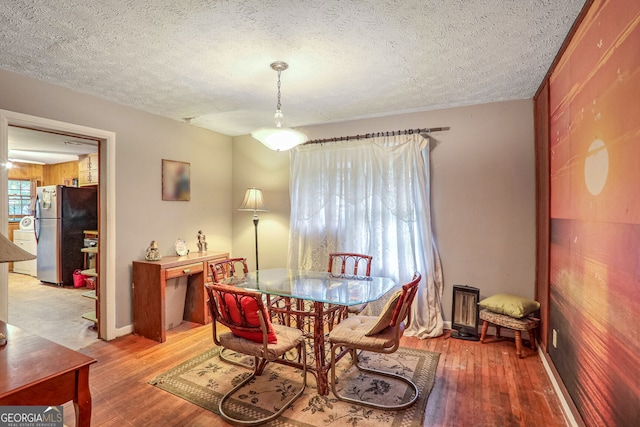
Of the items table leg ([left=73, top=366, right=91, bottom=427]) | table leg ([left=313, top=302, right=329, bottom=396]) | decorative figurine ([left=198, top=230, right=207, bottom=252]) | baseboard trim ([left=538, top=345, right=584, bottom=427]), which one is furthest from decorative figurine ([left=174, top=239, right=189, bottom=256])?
baseboard trim ([left=538, top=345, right=584, bottom=427])

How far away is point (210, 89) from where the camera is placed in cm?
285

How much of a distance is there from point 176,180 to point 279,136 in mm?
2011

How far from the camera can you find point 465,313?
10.6 ft

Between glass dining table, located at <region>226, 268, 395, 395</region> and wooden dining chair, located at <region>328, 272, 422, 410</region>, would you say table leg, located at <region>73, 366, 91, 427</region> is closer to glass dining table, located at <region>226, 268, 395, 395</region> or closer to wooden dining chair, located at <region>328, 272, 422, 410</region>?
glass dining table, located at <region>226, 268, 395, 395</region>

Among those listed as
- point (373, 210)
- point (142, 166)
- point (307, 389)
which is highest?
point (142, 166)

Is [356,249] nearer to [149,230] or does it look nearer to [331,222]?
[331,222]

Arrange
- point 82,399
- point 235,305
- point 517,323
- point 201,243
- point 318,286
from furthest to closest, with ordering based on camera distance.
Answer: point 201,243 < point 517,323 < point 318,286 < point 235,305 < point 82,399

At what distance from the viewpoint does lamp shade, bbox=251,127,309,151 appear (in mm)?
2389

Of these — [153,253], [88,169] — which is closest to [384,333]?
[153,253]

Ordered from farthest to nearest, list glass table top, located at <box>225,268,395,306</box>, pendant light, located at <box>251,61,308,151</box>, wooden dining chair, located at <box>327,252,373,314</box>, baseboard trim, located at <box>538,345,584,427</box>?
wooden dining chair, located at <box>327,252,373,314</box>, pendant light, located at <box>251,61,308,151</box>, glass table top, located at <box>225,268,395,306</box>, baseboard trim, located at <box>538,345,584,427</box>

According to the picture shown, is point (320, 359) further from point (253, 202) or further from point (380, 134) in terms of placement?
point (380, 134)

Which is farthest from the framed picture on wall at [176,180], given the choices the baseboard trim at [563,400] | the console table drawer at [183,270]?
the baseboard trim at [563,400]

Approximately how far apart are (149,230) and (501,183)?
3.75 m

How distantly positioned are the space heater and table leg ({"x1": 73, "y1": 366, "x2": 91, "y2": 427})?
3.04 m
